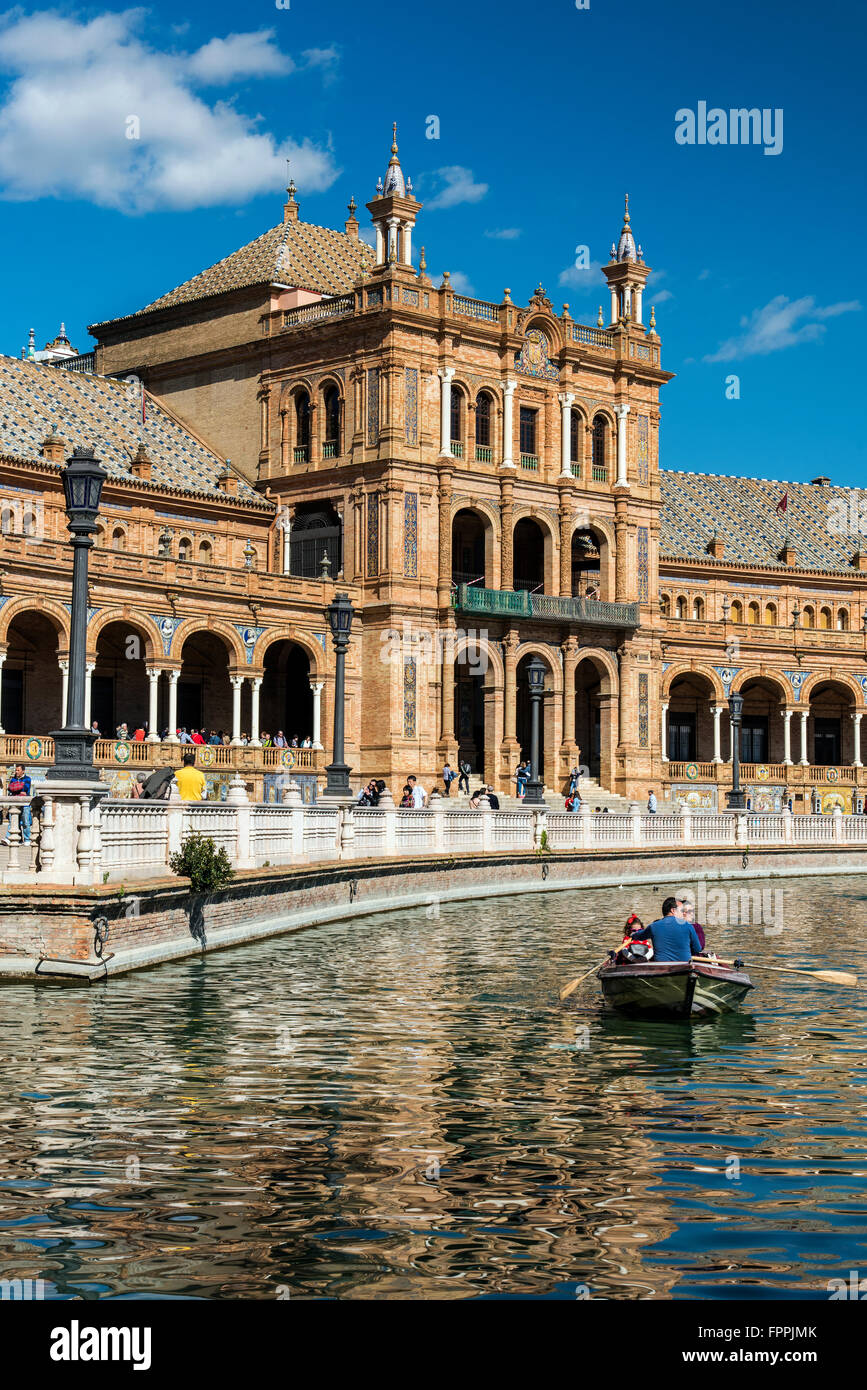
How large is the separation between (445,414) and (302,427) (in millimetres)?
5136

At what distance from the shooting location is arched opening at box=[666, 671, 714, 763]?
63.9 metres

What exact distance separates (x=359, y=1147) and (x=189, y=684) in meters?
39.1

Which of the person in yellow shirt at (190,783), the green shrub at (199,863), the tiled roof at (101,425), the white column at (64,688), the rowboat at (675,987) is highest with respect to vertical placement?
the tiled roof at (101,425)

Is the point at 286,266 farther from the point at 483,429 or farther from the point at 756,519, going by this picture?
the point at 756,519

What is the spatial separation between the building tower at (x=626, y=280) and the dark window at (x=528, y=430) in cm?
544

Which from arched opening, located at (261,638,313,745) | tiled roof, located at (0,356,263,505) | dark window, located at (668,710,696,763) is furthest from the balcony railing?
dark window, located at (668,710,696,763)

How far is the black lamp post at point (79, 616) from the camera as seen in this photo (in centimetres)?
1708

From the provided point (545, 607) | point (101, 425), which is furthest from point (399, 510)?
point (101, 425)

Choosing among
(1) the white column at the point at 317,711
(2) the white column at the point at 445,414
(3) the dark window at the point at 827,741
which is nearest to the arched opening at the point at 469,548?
(2) the white column at the point at 445,414

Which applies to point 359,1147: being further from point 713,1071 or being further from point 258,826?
point 258,826

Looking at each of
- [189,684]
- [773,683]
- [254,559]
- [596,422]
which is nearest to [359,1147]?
[189,684]

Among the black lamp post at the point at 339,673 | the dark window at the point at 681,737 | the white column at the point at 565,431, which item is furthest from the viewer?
the dark window at the point at 681,737

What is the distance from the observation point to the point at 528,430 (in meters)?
54.6

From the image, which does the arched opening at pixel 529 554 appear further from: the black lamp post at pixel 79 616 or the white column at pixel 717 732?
the black lamp post at pixel 79 616
